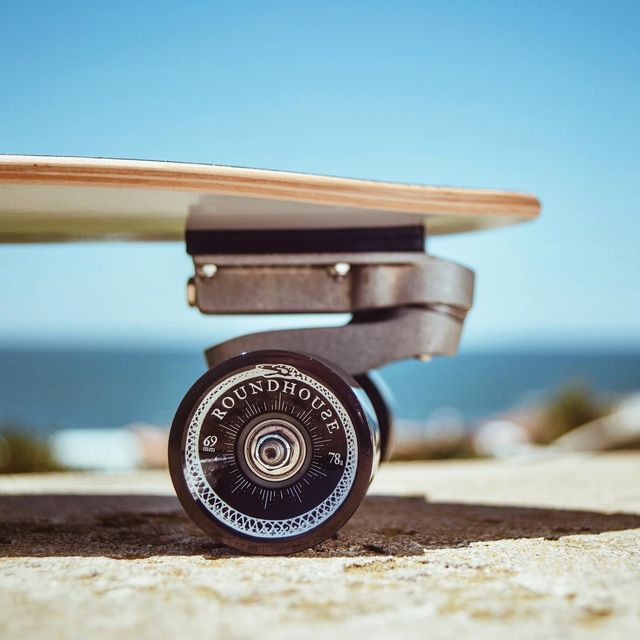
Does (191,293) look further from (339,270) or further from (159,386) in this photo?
(159,386)

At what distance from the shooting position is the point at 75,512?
3953 millimetres

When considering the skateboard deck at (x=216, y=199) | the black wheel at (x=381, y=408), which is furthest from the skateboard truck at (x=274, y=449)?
the black wheel at (x=381, y=408)

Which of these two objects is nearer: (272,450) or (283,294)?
(272,450)

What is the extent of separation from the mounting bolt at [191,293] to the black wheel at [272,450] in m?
0.83

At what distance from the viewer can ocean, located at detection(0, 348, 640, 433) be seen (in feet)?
206

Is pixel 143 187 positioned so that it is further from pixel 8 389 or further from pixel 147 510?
pixel 8 389

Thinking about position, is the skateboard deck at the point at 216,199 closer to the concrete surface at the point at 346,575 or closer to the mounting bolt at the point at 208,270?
the mounting bolt at the point at 208,270

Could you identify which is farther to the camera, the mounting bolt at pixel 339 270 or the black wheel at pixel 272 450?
the mounting bolt at pixel 339 270

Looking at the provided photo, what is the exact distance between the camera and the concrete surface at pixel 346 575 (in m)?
2.02

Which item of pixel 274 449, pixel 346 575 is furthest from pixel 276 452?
pixel 346 575

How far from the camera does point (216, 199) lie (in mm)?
3203

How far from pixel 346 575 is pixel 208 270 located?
1.55 metres

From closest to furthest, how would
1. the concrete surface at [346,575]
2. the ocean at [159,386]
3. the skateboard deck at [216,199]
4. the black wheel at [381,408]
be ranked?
the concrete surface at [346,575], the skateboard deck at [216,199], the black wheel at [381,408], the ocean at [159,386]

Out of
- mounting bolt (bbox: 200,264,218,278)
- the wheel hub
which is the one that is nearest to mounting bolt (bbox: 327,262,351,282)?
mounting bolt (bbox: 200,264,218,278)
